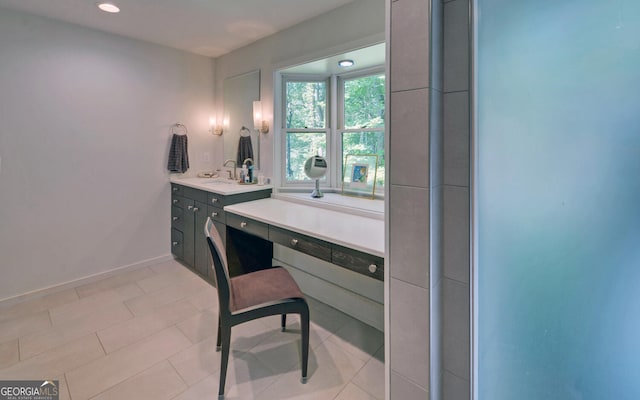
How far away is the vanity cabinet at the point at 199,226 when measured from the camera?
250cm

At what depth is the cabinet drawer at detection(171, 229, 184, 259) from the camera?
125 inches

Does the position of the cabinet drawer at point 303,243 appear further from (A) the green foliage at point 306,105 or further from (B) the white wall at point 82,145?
(B) the white wall at point 82,145

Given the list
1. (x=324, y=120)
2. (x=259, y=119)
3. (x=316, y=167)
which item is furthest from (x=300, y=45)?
(x=316, y=167)

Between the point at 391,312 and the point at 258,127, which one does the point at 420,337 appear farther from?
the point at 258,127

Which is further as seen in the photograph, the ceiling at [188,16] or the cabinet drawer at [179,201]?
the cabinet drawer at [179,201]

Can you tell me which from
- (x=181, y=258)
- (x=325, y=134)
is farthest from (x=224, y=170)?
(x=325, y=134)

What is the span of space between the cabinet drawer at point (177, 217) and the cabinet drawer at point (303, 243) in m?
1.57

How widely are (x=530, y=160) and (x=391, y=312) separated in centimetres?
72

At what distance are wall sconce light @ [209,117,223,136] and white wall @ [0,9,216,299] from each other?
180 mm

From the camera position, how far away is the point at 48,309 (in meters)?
2.35

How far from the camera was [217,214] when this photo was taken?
2553 millimetres

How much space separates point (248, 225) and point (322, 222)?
626 millimetres

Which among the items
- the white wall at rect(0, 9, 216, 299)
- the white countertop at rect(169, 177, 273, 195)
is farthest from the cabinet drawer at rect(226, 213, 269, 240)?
the white wall at rect(0, 9, 216, 299)

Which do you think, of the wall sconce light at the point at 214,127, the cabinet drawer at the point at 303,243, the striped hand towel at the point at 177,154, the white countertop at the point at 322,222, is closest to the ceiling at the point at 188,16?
the wall sconce light at the point at 214,127
